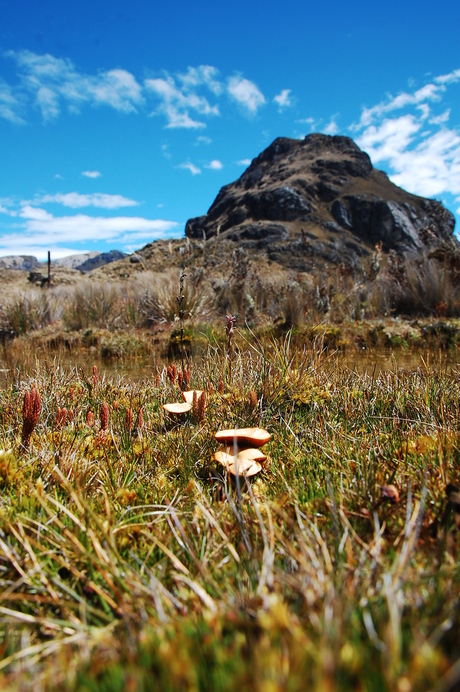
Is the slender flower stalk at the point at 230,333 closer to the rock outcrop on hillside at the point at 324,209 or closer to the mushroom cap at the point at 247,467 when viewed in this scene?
the mushroom cap at the point at 247,467

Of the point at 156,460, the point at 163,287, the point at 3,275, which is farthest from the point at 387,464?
the point at 3,275

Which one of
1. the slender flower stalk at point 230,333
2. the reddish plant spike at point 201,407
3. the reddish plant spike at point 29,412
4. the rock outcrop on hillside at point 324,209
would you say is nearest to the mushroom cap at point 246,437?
the reddish plant spike at point 201,407

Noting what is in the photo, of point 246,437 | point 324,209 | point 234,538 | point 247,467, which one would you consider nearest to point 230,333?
point 246,437

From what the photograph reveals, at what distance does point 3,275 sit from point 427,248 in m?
42.0

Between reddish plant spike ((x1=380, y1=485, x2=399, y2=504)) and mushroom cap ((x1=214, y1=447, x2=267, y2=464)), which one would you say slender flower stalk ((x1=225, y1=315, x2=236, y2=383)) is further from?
reddish plant spike ((x1=380, y1=485, x2=399, y2=504))

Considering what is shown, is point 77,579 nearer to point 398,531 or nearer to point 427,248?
point 398,531

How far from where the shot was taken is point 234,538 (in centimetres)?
130

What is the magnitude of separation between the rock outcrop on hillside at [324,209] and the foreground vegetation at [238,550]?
4741 cm

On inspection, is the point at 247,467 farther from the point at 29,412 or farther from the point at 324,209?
the point at 324,209

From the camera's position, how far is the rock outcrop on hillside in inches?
2515

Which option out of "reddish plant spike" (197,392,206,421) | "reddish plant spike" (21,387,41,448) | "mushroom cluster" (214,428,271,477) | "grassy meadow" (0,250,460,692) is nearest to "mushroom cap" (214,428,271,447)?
"mushroom cluster" (214,428,271,477)

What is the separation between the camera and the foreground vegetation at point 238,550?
2.10 feet

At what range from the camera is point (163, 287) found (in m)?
10.2

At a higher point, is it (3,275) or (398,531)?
(3,275)
